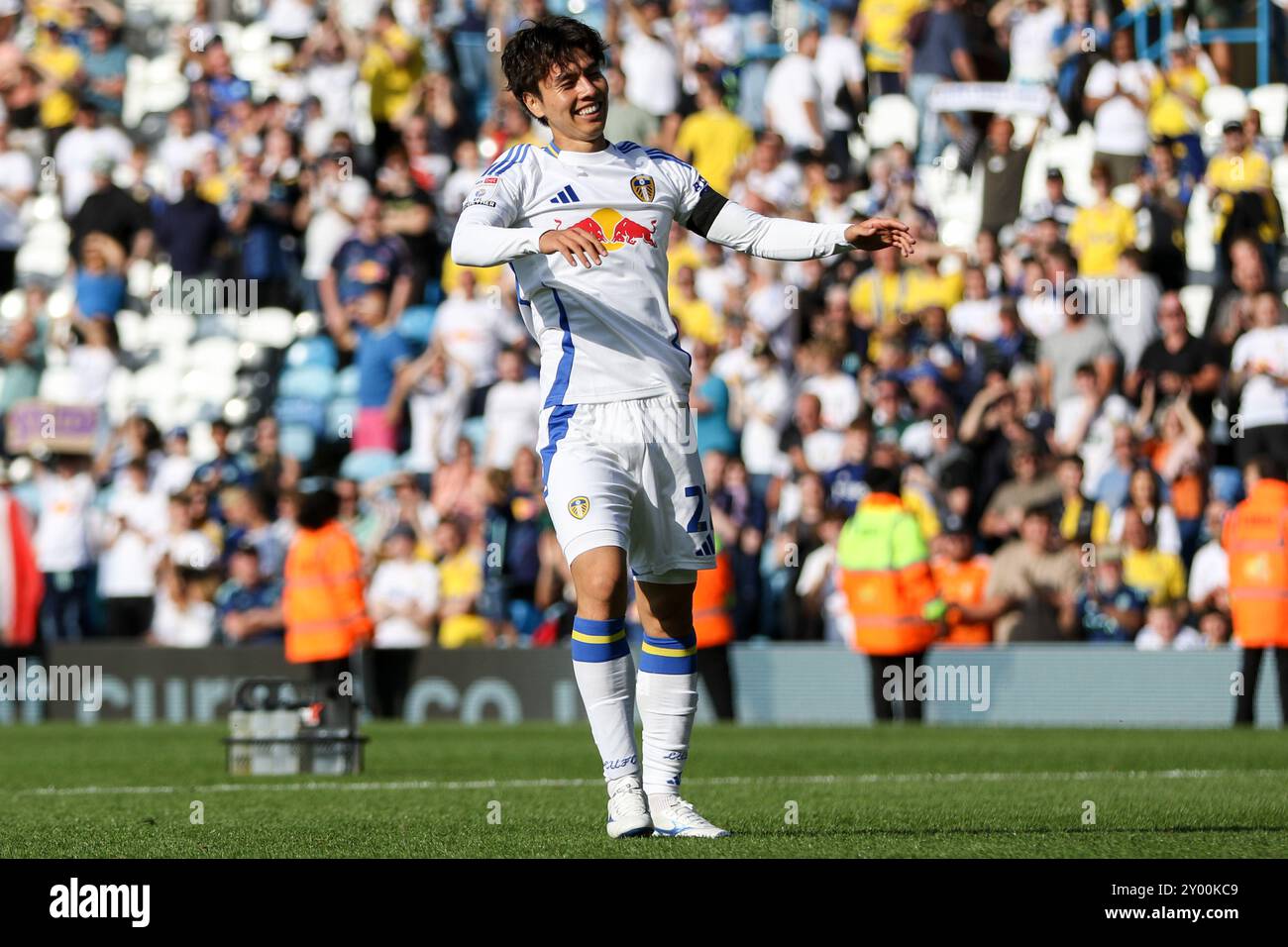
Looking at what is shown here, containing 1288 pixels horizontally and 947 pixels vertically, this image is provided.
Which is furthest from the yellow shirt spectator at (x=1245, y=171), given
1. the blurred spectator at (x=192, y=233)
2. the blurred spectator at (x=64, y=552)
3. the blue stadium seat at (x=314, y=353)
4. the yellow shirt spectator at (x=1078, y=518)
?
the blurred spectator at (x=64, y=552)

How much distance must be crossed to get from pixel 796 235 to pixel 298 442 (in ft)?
46.0

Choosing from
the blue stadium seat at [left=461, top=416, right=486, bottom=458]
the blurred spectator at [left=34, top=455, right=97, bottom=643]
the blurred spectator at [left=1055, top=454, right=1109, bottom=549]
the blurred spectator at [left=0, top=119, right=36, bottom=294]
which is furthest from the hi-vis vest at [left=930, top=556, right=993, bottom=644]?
the blurred spectator at [left=0, top=119, right=36, bottom=294]

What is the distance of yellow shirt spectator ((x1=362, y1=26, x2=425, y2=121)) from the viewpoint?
23.3 metres

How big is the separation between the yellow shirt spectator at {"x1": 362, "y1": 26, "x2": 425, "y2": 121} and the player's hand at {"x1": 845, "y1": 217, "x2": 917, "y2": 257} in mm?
16018

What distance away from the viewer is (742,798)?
9.62m

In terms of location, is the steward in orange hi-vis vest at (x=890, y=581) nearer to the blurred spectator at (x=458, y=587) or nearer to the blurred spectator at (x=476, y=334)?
the blurred spectator at (x=458, y=587)

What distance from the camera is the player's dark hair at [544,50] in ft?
25.6

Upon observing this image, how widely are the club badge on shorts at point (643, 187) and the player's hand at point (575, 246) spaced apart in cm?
77

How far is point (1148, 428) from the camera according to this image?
1791 cm

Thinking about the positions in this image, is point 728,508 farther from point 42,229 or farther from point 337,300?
point 42,229

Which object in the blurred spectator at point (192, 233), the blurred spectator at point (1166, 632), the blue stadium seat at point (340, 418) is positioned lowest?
the blurred spectator at point (1166, 632)

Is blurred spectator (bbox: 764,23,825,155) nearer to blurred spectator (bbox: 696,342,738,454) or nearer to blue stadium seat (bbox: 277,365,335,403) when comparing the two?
blurred spectator (bbox: 696,342,738,454)
